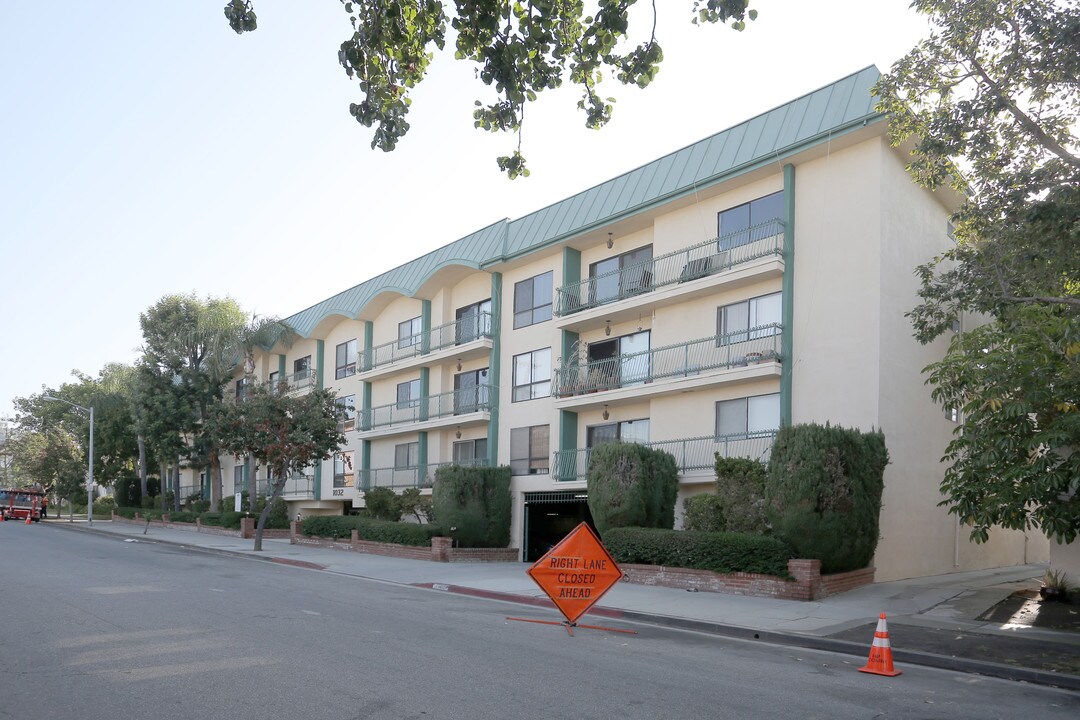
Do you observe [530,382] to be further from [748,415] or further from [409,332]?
[748,415]

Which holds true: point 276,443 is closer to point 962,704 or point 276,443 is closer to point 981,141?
point 981,141

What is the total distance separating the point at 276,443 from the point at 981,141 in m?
22.4

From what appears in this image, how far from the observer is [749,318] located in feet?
76.2

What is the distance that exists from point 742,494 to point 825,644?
7631 mm

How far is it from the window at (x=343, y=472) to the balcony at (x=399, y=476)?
1124mm

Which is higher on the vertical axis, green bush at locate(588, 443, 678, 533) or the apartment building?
the apartment building

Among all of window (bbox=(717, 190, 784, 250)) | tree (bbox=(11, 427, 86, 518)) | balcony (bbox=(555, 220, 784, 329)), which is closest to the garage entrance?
balcony (bbox=(555, 220, 784, 329))

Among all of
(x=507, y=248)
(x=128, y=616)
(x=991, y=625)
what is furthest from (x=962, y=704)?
(x=507, y=248)

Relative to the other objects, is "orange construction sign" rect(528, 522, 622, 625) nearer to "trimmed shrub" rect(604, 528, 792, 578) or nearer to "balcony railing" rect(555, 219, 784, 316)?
"trimmed shrub" rect(604, 528, 792, 578)

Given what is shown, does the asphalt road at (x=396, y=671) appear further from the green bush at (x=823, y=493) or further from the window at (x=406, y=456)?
the window at (x=406, y=456)

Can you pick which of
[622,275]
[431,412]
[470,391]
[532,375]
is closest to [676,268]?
[622,275]

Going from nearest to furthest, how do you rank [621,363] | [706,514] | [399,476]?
[706,514] → [621,363] → [399,476]

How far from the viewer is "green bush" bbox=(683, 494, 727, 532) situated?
67.4ft

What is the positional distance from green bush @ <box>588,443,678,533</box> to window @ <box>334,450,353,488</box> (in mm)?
18377
